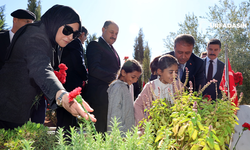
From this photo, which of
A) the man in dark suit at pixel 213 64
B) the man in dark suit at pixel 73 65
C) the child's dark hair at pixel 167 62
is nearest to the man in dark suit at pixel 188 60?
the child's dark hair at pixel 167 62

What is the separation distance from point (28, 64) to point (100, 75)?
2.04m

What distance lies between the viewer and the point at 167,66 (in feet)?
11.3

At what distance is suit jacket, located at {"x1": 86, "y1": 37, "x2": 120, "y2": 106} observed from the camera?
378cm

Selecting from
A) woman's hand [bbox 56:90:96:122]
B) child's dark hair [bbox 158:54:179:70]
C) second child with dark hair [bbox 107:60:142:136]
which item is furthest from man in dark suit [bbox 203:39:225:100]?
woman's hand [bbox 56:90:96:122]

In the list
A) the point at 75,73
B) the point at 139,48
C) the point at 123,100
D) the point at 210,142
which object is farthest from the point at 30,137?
the point at 139,48

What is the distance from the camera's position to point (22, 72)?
187 centimetres

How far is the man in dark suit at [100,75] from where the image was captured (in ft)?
12.4

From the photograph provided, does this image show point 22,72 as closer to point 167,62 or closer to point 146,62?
point 167,62

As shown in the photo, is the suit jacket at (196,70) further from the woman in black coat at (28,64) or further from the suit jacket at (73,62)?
the woman in black coat at (28,64)

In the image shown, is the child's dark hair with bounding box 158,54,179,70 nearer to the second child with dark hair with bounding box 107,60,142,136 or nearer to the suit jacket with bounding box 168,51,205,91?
the second child with dark hair with bounding box 107,60,142,136

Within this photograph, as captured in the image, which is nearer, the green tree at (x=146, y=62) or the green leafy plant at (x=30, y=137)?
the green leafy plant at (x=30, y=137)

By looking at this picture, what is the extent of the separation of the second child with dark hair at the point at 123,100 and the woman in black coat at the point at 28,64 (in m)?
1.60

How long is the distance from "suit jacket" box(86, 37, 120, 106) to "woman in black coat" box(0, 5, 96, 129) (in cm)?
175

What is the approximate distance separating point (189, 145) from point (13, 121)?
62.7 inches
